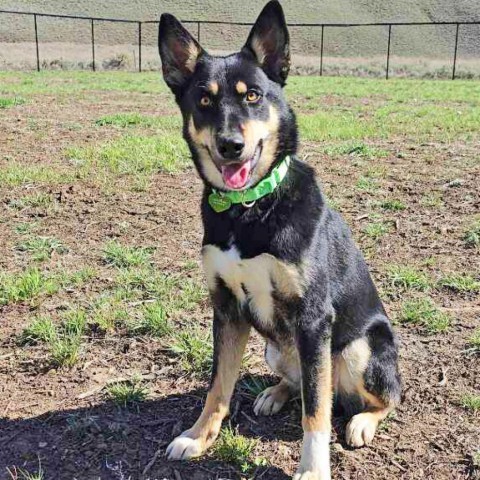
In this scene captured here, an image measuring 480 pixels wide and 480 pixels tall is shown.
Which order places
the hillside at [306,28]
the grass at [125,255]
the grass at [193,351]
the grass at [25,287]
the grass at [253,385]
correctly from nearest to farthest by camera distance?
the grass at [253,385], the grass at [193,351], the grass at [25,287], the grass at [125,255], the hillside at [306,28]

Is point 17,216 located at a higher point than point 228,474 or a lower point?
higher

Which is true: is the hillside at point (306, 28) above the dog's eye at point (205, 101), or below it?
above

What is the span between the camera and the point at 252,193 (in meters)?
2.73

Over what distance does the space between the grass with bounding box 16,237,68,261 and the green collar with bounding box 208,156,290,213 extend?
237cm

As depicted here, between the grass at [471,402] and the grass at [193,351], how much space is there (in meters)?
1.34

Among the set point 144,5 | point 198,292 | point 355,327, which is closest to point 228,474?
point 355,327

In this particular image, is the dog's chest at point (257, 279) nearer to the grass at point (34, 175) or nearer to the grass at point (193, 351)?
the grass at point (193, 351)

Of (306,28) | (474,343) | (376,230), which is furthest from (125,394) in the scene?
(306,28)

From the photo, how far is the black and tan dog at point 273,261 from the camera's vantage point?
2598mm

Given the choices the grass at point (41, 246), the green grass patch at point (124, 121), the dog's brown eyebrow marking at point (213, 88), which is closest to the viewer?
the dog's brown eyebrow marking at point (213, 88)

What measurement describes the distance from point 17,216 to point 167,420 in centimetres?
309

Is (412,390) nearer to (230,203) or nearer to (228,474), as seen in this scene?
(228,474)

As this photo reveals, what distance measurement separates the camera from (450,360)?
344 cm

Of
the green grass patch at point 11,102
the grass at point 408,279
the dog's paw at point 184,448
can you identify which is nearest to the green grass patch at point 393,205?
the grass at point 408,279
